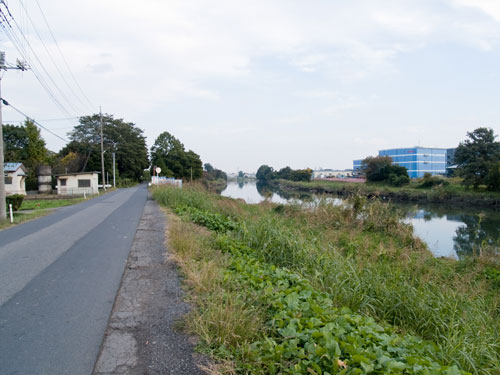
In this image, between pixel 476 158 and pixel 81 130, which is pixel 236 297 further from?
pixel 81 130

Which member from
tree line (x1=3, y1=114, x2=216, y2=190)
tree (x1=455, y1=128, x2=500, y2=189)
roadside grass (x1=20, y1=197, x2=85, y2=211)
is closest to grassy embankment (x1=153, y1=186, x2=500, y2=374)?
roadside grass (x1=20, y1=197, x2=85, y2=211)

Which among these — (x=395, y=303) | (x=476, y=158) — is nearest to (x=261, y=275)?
(x=395, y=303)

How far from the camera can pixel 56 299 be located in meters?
4.35

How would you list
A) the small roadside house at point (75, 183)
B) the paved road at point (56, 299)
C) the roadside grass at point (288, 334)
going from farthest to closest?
the small roadside house at point (75, 183)
the paved road at point (56, 299)
the roadside grass at point (288, 334)

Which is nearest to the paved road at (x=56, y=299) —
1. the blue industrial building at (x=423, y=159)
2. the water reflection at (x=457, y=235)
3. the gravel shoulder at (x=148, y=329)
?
the gravel shoulder at (x=148, y=329)

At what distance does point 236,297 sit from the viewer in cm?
365

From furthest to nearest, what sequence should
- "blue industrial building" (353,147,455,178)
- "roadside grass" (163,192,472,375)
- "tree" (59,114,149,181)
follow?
"blue industrial building" (353,147,455,178) < "tree" (59,114,149,181) < "roadside grass" (163,192,472,375)

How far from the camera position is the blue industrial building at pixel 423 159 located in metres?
81.4

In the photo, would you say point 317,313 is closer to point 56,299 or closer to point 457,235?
point 56,299

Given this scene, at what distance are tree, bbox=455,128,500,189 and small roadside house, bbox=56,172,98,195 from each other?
4568 cm

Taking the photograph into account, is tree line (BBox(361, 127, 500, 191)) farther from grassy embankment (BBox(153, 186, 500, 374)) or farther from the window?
the window

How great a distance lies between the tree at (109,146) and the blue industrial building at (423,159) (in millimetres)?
53852

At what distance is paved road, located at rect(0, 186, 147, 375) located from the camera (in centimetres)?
297

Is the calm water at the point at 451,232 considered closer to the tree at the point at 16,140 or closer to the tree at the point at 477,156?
the tree at the point at 477,156
